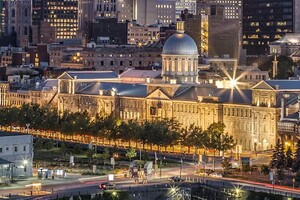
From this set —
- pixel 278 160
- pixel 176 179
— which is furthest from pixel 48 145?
pixel 278 160

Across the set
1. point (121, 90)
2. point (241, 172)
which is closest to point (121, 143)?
point (121, 90)

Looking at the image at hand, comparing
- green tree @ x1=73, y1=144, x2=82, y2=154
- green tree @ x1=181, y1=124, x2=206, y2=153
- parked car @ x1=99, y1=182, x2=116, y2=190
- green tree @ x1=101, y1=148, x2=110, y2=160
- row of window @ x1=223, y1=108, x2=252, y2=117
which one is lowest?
parked car @ x1=99, y1=182, x2=116, y2=190

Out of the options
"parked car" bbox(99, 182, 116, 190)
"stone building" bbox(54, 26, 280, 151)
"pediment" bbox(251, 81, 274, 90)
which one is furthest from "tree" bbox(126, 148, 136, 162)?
"parked car" bbox(99, 182, 116, 190)

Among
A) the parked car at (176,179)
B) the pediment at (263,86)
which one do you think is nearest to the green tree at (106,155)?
the parked car at (176,179)

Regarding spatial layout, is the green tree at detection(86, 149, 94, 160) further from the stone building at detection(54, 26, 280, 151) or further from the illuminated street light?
the illuminated street light

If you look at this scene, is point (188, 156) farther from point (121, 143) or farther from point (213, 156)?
point (121, 143)
